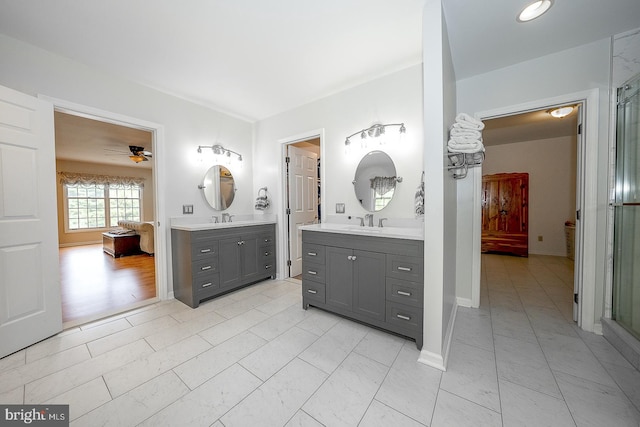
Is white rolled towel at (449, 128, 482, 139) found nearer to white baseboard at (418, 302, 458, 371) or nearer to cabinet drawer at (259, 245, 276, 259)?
white baseboard at (418, 302, 458, 371)

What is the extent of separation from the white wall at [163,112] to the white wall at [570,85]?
10.6ft

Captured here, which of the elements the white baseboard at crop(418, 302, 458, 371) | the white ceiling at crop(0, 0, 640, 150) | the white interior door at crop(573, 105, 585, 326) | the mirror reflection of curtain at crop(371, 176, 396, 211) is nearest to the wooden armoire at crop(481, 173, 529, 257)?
the white interior door at crop(573, 105, 585, 326)

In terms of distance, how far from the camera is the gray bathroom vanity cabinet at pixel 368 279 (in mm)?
1810

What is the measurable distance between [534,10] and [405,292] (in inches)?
89.2

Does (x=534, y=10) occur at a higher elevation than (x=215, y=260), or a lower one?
higher

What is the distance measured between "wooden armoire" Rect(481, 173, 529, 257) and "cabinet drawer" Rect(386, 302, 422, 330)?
465cm

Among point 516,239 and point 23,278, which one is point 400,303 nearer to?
point 23,278

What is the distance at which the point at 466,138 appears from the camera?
6.07 ft

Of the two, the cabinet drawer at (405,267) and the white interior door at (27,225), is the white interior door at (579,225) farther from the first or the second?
the white interior door at (27,225)

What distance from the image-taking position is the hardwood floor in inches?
104

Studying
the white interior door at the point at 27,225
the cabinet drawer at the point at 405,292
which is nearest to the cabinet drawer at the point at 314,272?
the cabinet drawer at the point at 405,292

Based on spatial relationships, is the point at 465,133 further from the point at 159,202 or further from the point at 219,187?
the point at 159,202

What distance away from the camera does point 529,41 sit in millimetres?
1982

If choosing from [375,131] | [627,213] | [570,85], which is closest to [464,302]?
[627,213]
